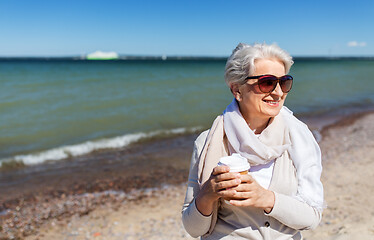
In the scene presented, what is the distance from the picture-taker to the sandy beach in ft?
16.6

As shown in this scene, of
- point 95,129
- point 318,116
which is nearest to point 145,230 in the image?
point 95,129

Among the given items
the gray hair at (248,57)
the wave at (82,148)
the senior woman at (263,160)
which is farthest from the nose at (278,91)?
the wave at (82,148)

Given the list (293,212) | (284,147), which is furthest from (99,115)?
(293,212)

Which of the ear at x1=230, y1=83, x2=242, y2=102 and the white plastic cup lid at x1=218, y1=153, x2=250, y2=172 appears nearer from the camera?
the white plastic cup lid at x1=218, y1=153, x2=250, y2=172

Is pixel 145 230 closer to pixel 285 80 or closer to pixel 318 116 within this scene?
pixel 285 80

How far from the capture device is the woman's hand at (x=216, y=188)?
1734 millimetres

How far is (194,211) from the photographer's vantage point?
79.5 inches

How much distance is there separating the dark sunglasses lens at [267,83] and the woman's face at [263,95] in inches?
1.0

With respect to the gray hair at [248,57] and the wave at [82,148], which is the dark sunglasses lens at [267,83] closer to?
the gray hair at [248,57]

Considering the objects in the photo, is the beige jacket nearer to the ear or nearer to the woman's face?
the woman's face

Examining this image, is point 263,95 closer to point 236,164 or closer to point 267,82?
point 267,82

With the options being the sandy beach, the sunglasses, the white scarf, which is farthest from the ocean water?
the sunglasses

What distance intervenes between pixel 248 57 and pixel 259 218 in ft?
3.26

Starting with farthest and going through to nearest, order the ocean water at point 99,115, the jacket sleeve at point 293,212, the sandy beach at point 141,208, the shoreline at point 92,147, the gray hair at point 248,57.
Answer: the ocean water at point 99,115, the shoreline at point 92,147, the sandy beach at point 141,208, the gray hair at point 248,57, the jacket sleeve at point 293,212
